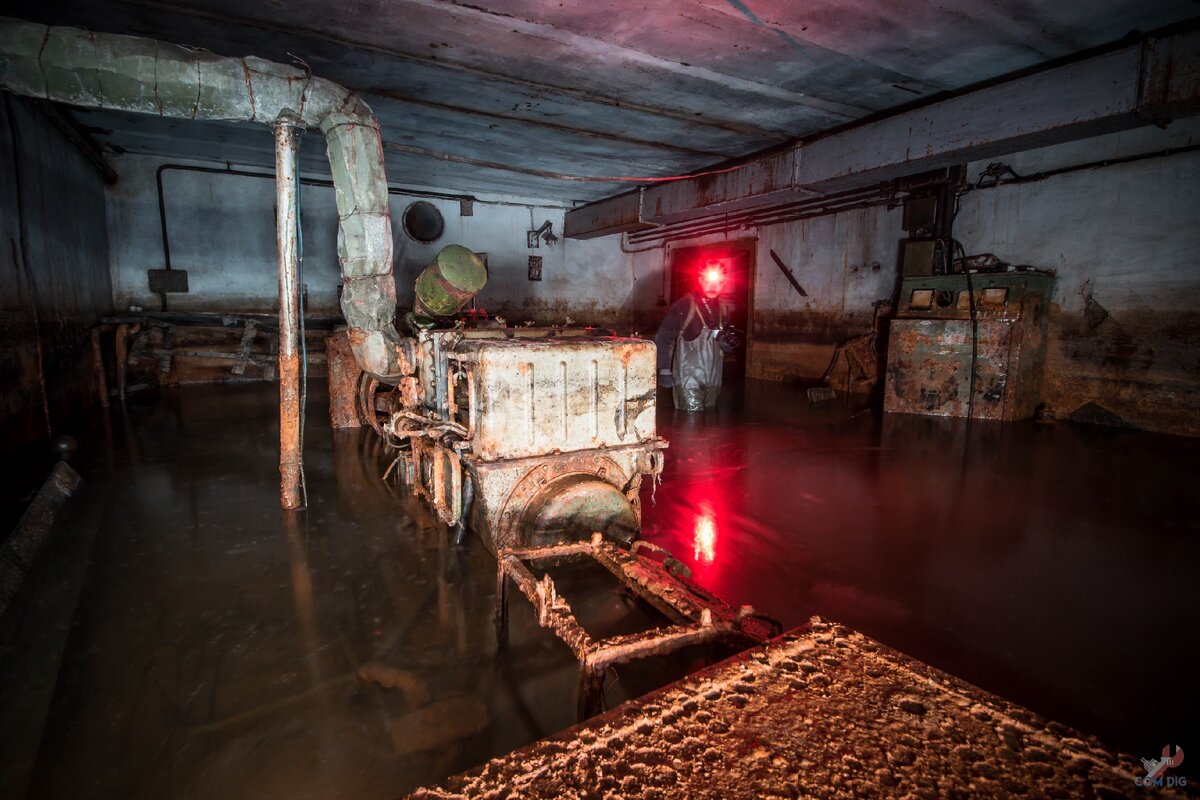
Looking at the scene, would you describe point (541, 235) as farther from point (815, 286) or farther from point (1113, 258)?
point (1113, 258)

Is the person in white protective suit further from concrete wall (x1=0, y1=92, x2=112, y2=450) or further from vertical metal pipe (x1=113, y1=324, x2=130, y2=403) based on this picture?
vertical metal pipe (x1=113, y1=324, x2=130, y2=403)

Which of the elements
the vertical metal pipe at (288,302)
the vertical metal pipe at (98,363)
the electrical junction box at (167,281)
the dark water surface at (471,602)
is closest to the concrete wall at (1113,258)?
the dark water surface at (471,602)

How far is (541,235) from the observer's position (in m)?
13.1

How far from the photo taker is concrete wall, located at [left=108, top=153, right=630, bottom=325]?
9.46 m

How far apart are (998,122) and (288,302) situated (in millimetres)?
6656

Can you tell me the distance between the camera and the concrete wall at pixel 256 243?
946cm

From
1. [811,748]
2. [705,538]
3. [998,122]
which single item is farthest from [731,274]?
[811,748]

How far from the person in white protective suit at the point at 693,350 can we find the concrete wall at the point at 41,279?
6664mm

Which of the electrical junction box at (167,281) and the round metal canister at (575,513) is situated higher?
the electrical junction box at (167,281)

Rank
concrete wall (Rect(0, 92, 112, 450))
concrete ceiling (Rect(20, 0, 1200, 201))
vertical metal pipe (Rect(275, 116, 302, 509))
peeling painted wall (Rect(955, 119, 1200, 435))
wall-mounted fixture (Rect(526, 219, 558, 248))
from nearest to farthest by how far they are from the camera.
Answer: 1. vertical metal pipe (Rect(275, 116, 302, 509))
2. concrete ceiling (Rect(20, 0, 1200, 201))
3. concrete wall (Rect(0, 92, 112, 450))
4. peeling painted wall (Rect(955, 119, 1200, 435))
5. wall-mounted fixture (Rect(526, 219, 558, 248))

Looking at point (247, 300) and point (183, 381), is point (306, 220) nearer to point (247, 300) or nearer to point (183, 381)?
point (247, 300)

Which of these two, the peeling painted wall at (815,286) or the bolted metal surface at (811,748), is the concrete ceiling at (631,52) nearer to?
the peeling painted wall at (815,286)

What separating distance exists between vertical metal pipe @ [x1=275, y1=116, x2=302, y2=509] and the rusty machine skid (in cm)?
245

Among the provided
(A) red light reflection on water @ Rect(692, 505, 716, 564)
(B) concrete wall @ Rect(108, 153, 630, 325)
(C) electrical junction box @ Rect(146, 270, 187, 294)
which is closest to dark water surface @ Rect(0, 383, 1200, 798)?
(A) red light reflection on water @ Rect(692, 505, 716, 564)
